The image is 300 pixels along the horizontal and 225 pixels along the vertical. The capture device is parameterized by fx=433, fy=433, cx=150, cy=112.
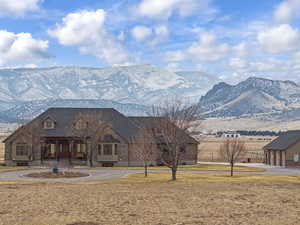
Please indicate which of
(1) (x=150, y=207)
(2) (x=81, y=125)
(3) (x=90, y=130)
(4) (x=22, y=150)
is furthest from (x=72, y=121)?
(1) (x=150, y=207)

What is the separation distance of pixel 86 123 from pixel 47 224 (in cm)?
5312

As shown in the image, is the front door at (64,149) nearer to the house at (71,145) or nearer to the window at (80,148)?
the house at (71,145)

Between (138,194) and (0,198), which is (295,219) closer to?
(138,194)

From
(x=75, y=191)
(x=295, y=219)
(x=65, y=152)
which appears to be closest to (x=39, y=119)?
(x=65, y=152)

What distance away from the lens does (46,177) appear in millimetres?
46938

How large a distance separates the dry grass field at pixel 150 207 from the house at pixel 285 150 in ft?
151

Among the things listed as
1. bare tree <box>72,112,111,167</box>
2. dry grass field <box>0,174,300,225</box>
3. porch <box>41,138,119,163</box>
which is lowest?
dry grass field <box>0,174,300,225</box>

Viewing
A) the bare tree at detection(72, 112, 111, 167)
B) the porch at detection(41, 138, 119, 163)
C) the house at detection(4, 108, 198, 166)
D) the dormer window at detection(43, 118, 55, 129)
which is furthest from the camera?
the dormer window at detection(43, 118, 55, 129)

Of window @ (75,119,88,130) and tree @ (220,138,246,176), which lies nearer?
tree @ (220,138,246,176)

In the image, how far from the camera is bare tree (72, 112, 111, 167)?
70.6 meters

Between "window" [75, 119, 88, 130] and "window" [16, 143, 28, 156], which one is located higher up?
"window" [75, 119, 88, 130]

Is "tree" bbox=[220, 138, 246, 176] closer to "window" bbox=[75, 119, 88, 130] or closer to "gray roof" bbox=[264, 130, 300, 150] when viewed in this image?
"gray roof" bbox=[264, 130, 300, 150]

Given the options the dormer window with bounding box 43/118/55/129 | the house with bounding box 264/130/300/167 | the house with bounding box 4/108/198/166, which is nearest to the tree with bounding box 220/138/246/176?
the house with bounding box 4/108/198/166

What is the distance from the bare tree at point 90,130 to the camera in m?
70.6
